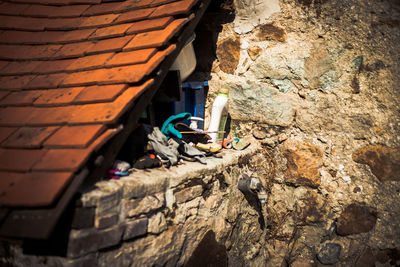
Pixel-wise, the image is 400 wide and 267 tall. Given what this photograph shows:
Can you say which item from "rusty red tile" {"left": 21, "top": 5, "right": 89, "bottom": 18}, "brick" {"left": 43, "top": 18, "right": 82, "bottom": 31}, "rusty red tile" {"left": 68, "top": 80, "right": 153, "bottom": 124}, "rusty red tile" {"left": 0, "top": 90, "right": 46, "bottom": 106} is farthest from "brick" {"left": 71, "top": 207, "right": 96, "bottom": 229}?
"rusty red tile" {"left": 21, "top": 5, "right": 89, "bottom": 18}

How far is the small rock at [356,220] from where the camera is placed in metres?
1.81

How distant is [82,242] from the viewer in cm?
107

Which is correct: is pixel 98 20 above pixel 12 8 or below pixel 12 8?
below

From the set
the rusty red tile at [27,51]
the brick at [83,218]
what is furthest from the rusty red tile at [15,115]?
the brick at [83,218]

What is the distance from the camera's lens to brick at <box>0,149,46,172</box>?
3.45ft

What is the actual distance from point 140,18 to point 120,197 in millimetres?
1081

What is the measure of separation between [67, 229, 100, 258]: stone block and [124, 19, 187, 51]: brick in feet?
3.13

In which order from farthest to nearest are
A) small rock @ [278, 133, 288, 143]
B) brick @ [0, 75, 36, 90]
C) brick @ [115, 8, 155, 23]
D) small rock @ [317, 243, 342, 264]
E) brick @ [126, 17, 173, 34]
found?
small rock @ [278, 133, 288, 143]
small rock @ [317, 243, 342, 264]
brick @ [115, 8, 155, 23]
brick @ [126, 17, 173, 34]
brick @ [0, 75, 36, 90]

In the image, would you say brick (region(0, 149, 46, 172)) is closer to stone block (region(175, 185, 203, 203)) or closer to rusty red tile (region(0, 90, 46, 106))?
rusty red tile (region(0, 90, 46, 106))

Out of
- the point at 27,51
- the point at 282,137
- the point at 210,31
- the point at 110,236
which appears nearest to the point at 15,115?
the point at 27,51

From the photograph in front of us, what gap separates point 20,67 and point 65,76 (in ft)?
1.06

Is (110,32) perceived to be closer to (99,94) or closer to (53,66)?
(53,66)

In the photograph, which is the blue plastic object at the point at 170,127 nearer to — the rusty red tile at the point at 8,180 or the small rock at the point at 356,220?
the rusty red tile at the point at 8,180

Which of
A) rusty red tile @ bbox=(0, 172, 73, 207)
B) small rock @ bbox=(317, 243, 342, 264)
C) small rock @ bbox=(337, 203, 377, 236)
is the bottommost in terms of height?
small rock @ bbox=(317, 243, 342, 264)
